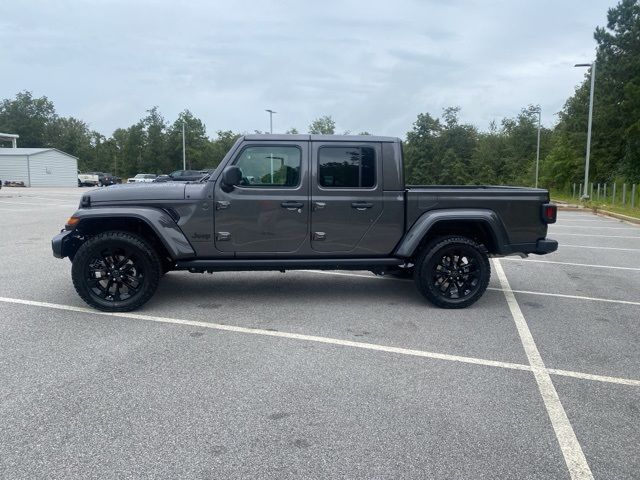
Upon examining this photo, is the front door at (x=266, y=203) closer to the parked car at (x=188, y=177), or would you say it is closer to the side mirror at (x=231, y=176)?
the side mirror at (x=231, y=176)

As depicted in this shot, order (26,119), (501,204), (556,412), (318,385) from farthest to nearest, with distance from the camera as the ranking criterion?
(26,119), (501,204), (318,385), (556,412)

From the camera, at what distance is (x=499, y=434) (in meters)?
3.25

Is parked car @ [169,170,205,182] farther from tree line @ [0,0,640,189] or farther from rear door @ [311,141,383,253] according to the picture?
tree line @ [0,0,640,189]

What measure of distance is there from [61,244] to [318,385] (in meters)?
3.50

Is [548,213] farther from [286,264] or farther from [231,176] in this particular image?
[231,176]

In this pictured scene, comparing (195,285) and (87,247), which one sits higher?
(87,247)

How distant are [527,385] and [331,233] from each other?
2740 mm

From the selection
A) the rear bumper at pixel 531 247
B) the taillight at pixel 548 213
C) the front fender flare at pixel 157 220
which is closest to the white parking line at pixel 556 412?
the rear bumper at pixel 531 247

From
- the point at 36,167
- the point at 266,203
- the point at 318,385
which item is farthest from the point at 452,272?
the point at 36,167

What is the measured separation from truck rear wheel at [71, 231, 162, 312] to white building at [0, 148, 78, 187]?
52651 mm

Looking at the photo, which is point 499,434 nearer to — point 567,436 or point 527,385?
point 567,436

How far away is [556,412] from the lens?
3555 mm

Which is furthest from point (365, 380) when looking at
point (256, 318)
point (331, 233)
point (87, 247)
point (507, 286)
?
point (507, 286)

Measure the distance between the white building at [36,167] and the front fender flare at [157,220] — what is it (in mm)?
52702
